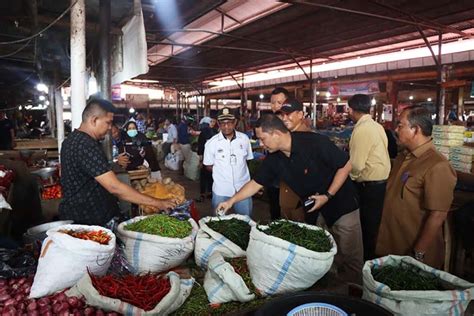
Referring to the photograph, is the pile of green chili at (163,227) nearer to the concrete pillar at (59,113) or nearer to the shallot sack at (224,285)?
the shallot sack at (224,285)

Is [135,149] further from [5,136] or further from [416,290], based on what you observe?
[5,136]

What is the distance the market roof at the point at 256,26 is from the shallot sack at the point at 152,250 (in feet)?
9.84

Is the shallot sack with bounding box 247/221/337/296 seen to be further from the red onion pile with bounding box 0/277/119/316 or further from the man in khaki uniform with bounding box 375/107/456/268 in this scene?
the man in khaki uniform with bounding box 375/107/456/268

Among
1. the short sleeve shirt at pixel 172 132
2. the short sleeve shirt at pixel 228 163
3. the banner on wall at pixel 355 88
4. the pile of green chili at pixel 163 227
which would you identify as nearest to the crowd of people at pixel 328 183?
the pile of green chili at pixel 163 227

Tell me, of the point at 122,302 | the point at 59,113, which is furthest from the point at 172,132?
the point at 122,302

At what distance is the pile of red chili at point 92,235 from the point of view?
2.09 metres

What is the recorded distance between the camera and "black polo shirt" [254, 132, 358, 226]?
2977mm

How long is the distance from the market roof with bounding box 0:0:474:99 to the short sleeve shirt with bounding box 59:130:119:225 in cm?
219

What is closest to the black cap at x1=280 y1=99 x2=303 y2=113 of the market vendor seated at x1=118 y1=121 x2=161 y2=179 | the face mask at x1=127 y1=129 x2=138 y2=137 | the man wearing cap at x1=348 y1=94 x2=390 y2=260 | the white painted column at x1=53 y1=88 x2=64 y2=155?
the man wearing cap at x1=348 y1=94 x2=390 y2=260

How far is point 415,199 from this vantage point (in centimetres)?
269

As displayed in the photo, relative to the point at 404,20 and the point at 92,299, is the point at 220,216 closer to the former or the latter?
the point at 92,299

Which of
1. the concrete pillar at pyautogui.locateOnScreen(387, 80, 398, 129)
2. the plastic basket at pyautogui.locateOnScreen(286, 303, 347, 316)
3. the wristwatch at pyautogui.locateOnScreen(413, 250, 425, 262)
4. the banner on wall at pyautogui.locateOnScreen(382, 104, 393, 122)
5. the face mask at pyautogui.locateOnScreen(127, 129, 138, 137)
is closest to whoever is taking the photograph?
the plastic basket at pyautogui.locateOnScreen(286, 303, 347, 316)

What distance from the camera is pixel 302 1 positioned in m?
5.06

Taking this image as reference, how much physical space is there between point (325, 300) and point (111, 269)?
1.33 m
